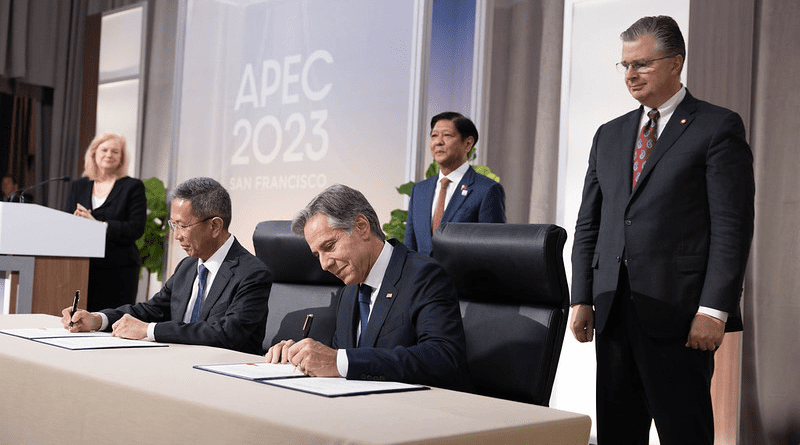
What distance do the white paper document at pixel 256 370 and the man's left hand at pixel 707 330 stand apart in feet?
3.30

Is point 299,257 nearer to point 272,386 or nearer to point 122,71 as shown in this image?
point 272,386

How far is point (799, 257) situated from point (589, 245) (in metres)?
1.51

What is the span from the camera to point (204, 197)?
2580 millimetres

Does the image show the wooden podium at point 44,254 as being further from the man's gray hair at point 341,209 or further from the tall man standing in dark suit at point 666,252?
the tall man standing in dark suit at point 666,252

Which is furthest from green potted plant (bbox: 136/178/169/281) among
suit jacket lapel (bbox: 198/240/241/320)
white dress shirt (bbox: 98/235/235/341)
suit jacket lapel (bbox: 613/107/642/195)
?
suit jacket lapel (bbox: 613/107/642/195)

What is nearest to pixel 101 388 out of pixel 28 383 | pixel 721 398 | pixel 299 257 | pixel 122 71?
pixel 28 383

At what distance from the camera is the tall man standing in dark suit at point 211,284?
7.78 ft

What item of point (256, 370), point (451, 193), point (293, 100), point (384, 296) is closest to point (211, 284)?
point (384, 296)

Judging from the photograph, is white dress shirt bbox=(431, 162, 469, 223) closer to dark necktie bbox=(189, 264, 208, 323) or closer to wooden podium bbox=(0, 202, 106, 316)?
dark necktie bbox=(189, 264, 208, 323)

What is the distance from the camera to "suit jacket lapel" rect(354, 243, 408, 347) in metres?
1.92

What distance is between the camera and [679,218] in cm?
206

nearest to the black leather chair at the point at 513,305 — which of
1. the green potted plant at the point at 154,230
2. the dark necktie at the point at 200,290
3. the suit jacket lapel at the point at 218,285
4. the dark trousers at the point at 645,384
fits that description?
the dark trousers at the point at 645,384

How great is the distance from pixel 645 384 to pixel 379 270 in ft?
2.48

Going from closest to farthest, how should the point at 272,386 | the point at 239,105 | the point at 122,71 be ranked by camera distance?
the point at 272,386 < the point at 239,105 < the point at 122,71
